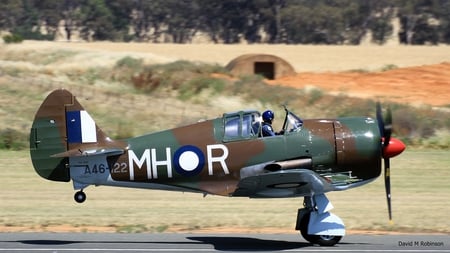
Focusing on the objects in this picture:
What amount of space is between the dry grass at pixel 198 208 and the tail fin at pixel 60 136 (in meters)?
2.42

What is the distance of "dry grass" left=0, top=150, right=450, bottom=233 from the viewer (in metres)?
15.9

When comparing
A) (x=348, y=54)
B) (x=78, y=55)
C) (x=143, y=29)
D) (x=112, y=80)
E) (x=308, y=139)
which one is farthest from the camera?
(x=143, y=29)

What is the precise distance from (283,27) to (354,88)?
2305 inches

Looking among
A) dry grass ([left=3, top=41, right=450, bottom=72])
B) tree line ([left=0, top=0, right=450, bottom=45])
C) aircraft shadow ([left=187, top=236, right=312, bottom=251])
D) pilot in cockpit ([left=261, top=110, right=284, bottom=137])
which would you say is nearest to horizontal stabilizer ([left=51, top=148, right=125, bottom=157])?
aircraft shadow ([left=187, top=236, right=312, bottom=251])

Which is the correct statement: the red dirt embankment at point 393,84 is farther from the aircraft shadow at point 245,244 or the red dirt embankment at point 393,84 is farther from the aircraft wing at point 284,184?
the aircraft wing at point 284,184

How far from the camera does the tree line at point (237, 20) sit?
98.8 m

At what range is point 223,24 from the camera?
102m

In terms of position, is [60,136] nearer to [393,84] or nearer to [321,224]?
[321,224]

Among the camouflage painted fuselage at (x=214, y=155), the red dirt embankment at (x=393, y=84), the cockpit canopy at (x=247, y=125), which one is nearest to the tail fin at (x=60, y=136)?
the camouflage painted fuselage at (x=214, y=155)

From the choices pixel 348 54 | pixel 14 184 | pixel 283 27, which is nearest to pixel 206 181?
pixel 14 184

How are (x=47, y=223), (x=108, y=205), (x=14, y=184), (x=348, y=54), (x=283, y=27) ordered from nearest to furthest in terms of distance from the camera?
(x=47, y=223) → (x=108, y=205) → (x=14, y=184) → (x=348, y=54) → (x=283, y=27)

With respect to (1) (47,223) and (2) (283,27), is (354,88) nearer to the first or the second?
(1) (47,223)

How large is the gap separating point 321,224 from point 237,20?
89434mm

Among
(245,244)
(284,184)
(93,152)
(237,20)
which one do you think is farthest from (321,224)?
(237,20)
